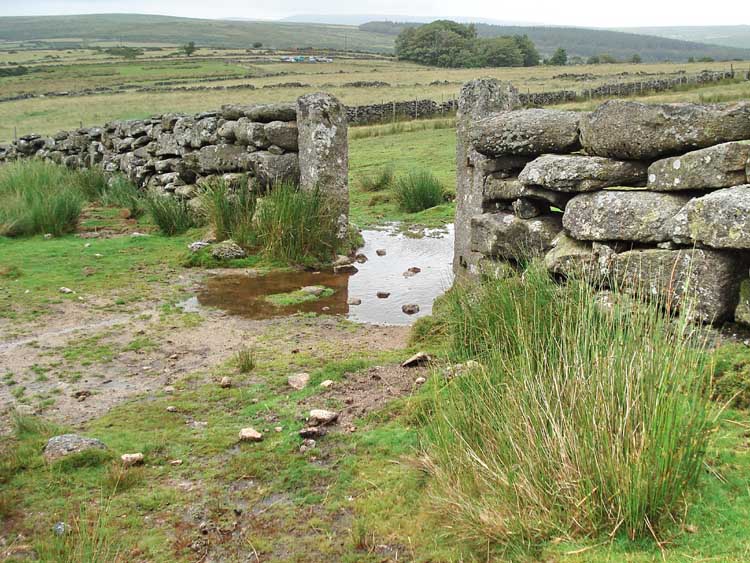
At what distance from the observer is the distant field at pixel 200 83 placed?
134ft

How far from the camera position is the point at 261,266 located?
32.0 feet

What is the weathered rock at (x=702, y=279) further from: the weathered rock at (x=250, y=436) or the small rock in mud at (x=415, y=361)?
the weathered rock at (x=250, y=436)

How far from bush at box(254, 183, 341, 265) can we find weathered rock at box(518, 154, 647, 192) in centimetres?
481

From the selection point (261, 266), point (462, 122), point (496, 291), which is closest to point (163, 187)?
point (261, 266)

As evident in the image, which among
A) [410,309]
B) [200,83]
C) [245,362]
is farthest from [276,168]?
[200,83]

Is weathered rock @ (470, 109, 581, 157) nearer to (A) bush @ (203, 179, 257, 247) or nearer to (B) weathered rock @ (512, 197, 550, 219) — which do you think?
(B) weathered rock @ (512, 197, 550, 219)

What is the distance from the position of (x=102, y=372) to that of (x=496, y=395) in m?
3.82

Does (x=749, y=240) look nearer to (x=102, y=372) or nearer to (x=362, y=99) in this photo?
(x=102, y=372)

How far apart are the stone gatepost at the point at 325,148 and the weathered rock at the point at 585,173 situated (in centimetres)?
519

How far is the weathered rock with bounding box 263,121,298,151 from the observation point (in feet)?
35.8

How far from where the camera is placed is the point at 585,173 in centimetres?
522

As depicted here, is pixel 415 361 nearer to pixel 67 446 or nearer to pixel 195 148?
pixel 67 446

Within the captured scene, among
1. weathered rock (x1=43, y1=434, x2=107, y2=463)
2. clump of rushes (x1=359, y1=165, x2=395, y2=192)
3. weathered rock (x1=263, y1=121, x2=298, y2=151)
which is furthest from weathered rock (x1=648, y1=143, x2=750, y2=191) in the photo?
clump of rushes (x1=359, y1=165, x2=395, y2=192)

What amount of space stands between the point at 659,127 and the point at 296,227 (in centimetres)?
582
